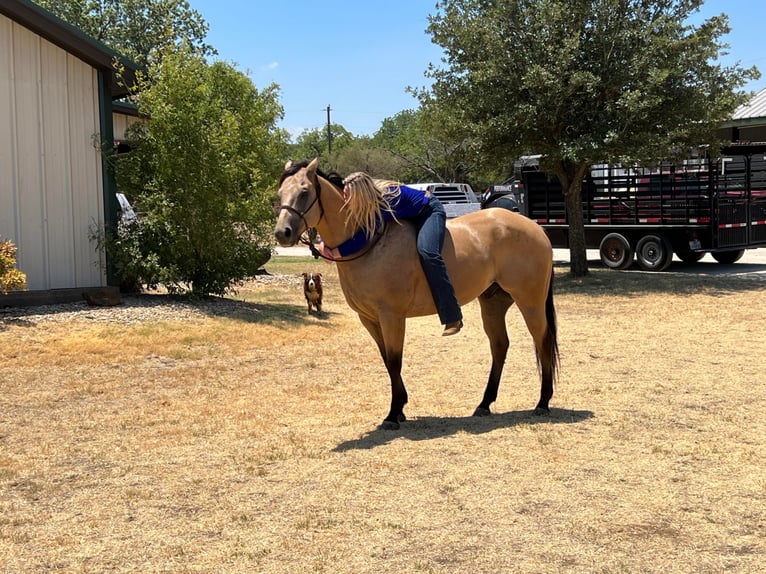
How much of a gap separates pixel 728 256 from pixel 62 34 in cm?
1630

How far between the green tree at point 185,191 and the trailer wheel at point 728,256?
507 inches

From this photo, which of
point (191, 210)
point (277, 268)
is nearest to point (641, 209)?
point (277, 268)

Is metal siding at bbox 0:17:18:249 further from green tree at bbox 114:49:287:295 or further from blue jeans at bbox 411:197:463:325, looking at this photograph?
blue jeans at bbox 411:197:463:325

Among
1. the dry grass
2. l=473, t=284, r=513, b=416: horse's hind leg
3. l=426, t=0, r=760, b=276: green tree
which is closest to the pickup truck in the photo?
l=426, t=0, r=760, b=276: green tree

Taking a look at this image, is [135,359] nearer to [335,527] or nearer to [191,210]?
[191,210]

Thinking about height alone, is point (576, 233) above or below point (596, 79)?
below

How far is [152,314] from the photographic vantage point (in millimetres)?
10930

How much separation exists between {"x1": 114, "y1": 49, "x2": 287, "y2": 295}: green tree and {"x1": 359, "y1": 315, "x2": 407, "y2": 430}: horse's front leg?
6.33m

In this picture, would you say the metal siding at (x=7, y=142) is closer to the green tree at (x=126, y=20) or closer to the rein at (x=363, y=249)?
the rein at (x=363, y=249)

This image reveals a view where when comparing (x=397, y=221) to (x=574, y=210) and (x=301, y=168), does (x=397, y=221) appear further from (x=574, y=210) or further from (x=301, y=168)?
(x=574, y=210)

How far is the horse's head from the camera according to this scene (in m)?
5.30

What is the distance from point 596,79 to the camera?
48.8ft

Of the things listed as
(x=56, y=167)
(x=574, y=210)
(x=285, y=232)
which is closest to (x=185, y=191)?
(x=56, y=167)

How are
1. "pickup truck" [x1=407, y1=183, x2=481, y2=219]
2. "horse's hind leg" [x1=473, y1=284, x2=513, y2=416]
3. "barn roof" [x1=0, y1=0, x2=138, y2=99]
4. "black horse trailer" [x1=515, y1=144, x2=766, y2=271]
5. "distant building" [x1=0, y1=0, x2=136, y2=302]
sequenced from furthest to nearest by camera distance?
"pickup truck" [x1=407, y1=183, x2=481, y2=219]
"black horse trailer" [x1=515, y1=144, x2=766, y2=271]
"distant building" [x1=0, y1=0, x2=136, y2=302]
"barn roof" [x1=0, y1=0, x2=138, y2=99]
"horse's hind leg" [x1=473, y1=284, x2=513, y2=416]
